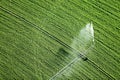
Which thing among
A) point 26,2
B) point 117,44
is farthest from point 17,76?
point 117,44

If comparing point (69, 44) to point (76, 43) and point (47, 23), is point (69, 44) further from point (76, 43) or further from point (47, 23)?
point (47, 23)

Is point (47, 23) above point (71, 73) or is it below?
above

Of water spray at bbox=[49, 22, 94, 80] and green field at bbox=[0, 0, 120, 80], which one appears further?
water spray at bbox=[49, 22, 94, 80]

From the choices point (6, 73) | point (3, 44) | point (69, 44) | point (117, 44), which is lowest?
point (6, 73)

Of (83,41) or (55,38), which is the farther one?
(83,41)

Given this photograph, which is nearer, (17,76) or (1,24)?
(17,76)

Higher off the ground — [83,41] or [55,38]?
[83,41]

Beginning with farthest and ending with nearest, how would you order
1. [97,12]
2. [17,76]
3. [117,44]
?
1. [97,12]
2. [117,44]
3. [17,76]

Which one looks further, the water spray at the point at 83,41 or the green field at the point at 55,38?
the water spray at the point at 83,41
